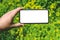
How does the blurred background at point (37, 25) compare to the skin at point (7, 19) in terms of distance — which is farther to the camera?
the blurred background at point (37, 25)

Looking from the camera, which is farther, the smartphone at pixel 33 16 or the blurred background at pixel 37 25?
the blurred background at pixel 37 25

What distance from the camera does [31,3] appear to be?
5.43m

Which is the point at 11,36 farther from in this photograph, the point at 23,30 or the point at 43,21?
the point at 43,21

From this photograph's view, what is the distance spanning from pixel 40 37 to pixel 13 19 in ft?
1.76

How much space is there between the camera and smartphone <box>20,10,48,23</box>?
523cm

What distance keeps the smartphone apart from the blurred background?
0.13m

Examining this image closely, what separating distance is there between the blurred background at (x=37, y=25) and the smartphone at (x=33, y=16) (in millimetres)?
128


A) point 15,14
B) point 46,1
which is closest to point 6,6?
point 15,14

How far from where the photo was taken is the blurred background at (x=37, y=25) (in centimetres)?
537

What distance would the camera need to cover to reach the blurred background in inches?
211

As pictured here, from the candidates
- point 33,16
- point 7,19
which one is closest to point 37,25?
point 33,16

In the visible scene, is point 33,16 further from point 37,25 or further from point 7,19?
point 7,19

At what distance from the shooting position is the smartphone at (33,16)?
5227 millimetres

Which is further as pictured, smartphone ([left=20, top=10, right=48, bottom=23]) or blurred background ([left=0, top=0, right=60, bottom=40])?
blurred background ([left=0, top=0, right=60, bottom=40])
